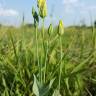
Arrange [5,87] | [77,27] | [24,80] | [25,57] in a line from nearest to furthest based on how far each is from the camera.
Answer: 1. [5,87]
2. [24,80]
3. [25,57]
4. [77,27]

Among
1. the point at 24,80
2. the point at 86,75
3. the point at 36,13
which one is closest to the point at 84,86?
the point at 86,75

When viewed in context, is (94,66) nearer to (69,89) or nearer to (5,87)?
(69,89)

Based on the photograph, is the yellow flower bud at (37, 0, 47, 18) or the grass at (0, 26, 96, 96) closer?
the yellow flower bud at (37, 0, 47, 18)

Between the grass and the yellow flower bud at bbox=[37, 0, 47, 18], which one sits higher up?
the yellow flower bud at bbox=[37, 0, 47, 18]

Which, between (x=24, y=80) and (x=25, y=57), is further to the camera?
(x=25, y=57)

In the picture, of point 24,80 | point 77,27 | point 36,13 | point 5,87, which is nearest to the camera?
point 36,13

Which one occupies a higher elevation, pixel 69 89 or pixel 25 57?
pixel 25 57

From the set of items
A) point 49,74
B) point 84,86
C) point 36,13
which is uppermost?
point 36,13

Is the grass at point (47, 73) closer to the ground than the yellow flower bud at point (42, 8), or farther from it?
closer to the ground

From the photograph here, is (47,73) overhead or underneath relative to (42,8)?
underneath

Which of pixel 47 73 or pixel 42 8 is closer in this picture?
pixel 42 8

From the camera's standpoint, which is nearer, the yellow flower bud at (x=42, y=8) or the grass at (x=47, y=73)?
the yellow flower bud at (x=42, y=8)
